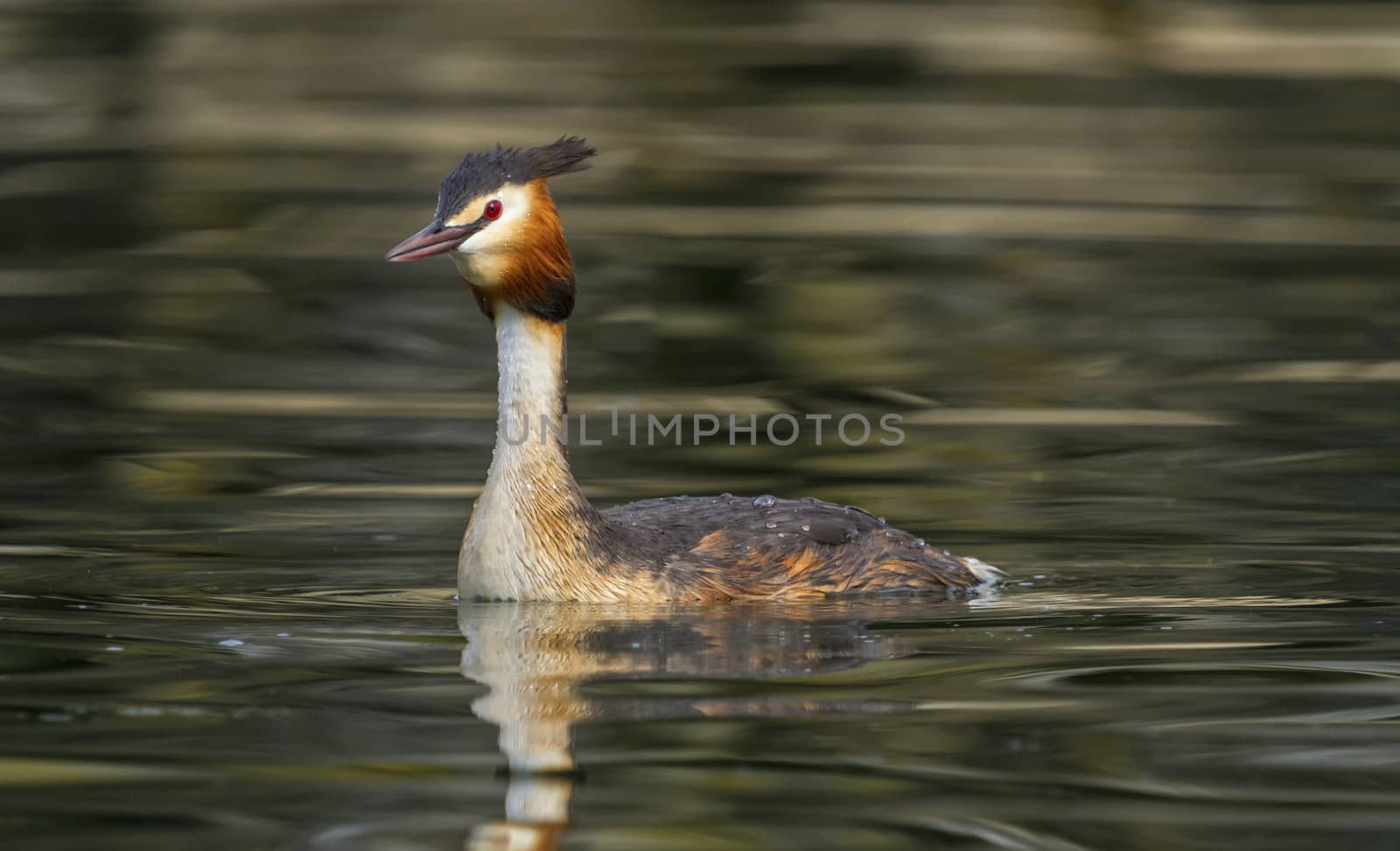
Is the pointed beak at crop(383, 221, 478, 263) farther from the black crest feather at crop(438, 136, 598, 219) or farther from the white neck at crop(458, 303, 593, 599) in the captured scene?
the white neck at crop(458, 303, 593, 599)

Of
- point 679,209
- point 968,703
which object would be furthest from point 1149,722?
point 679,209

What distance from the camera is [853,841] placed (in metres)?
5.48

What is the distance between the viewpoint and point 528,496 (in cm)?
864

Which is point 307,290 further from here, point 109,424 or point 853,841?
point 853,841

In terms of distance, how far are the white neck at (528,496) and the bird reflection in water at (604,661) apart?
10 cm

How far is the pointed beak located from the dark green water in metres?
1.24

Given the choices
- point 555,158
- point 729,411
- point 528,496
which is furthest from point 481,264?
point 729,411

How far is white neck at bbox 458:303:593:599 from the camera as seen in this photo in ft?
28.0

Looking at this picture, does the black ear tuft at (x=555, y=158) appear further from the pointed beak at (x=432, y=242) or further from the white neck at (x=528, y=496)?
the white neck at (x=528, y=496)

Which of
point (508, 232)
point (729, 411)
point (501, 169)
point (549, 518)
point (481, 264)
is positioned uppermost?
point (501, 169)

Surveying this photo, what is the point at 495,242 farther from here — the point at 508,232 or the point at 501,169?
the point at 501,169

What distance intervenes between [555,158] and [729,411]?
4535 mm

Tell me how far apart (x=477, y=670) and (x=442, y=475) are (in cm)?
414

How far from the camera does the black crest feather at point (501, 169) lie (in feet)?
27.3
